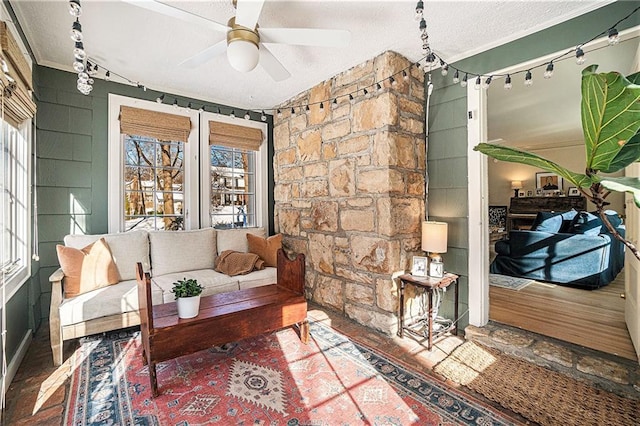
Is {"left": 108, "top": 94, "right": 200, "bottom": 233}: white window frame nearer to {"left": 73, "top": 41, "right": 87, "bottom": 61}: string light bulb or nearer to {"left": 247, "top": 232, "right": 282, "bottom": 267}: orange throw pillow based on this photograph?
{"left": 247, "top": 232, "right": 282, "bottom": 267}: orange throw pillow

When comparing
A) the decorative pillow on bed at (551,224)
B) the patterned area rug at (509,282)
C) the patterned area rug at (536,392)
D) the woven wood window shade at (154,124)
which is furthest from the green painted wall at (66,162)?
the decorative pillow on bed at (551,224)

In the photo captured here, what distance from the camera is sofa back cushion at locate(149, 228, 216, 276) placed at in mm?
3217

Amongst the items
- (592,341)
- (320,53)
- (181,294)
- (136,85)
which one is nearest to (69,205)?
(136,85)

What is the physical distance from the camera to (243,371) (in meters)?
2.16

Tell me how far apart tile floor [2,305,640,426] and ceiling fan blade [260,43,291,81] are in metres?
2.33

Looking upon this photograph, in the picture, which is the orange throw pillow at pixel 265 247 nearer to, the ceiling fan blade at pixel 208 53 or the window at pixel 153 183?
the window at pixel 153 183

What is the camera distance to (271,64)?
7.42 ft

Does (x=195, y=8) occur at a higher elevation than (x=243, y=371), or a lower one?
higher

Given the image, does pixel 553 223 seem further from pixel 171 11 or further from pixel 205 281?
pixel 171 11

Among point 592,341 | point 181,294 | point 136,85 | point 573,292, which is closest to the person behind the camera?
point 181,294

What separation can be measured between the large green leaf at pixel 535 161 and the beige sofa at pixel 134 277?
108 inches

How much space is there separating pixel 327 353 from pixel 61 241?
2.89 meters

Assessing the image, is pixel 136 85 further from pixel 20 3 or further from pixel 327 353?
pixel 327 353

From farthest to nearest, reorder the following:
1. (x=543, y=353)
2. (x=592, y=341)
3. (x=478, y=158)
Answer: (x=478, y=158)
(x=592, y=341)
(x=543, y=353)
